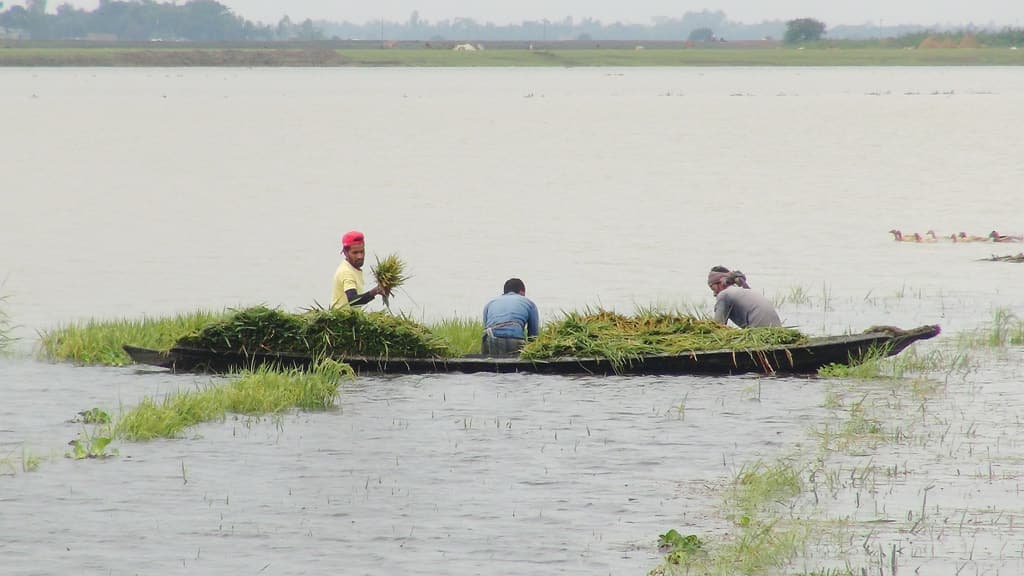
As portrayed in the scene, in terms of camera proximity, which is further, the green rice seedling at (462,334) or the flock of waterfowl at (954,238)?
the flock of waterfowl at (954,238)

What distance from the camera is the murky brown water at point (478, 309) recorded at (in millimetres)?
12016

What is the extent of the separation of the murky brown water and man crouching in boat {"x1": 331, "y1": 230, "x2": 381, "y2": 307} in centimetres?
115

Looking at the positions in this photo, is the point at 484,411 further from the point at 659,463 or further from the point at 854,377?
the point at 854,377

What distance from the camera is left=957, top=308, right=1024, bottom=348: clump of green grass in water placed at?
2083 cm

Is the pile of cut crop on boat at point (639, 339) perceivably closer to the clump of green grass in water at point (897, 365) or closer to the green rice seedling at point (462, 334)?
the clump of green grass in water at point (897, 365)

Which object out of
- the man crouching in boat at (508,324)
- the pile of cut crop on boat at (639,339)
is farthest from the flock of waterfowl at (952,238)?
the man crouching in boat at (508,324)

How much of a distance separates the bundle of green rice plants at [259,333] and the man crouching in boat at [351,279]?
2.24 ft

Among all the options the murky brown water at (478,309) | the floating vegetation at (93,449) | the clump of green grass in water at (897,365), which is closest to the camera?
the murky brown water at (478,309)

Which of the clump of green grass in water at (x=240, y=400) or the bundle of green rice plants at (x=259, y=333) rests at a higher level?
the bundle of green rice plants at (x=259, y=333)

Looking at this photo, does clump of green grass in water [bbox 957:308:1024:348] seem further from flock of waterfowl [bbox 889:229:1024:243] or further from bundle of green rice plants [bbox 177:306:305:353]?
flock of waterfowl [bbox 889:229:1024:243]

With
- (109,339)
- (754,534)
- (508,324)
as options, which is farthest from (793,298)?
(754,534)

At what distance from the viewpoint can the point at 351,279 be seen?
18.4 meters

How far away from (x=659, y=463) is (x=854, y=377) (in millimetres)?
4742

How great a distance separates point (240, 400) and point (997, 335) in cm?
1043
